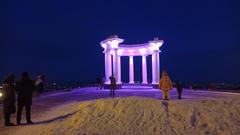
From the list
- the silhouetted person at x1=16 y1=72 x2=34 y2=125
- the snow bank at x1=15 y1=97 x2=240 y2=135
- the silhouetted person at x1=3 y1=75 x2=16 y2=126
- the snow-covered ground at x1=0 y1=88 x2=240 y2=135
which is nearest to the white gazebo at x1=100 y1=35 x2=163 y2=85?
the snow bank at x1=15 y1=97 x2=240 y2=135

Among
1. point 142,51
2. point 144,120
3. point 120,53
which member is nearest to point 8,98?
point 144,120

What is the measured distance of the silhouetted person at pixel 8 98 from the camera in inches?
449

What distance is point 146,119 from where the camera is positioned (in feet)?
33.9

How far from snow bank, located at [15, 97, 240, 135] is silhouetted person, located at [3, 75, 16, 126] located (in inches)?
48.6

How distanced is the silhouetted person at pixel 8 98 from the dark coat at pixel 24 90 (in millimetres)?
309

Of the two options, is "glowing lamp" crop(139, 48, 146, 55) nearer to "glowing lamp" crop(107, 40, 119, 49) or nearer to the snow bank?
"glowing lamp" crop(107, 40, 119, 49)

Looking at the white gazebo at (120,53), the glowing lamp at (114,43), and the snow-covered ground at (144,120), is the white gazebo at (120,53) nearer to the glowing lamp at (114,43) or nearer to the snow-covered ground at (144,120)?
the glowing lamp at (114,43)

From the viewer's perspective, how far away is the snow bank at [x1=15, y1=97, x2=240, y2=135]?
9438 mm

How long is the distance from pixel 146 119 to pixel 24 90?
5092 millimetres

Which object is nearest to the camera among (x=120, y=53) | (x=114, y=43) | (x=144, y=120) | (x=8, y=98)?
(x=144, y=120)

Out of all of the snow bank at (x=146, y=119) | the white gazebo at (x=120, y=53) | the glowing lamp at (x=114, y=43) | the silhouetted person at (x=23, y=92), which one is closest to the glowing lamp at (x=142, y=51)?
the white gazebo at (x=120, y=53)

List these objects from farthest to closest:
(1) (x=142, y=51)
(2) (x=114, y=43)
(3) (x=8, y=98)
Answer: (1) (x=142, y=51)
(2) (x=114, y=43)
(3) (x=8, y=98)

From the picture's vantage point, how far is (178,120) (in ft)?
33.4

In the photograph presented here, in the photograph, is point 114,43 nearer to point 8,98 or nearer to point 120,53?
point 120,53
